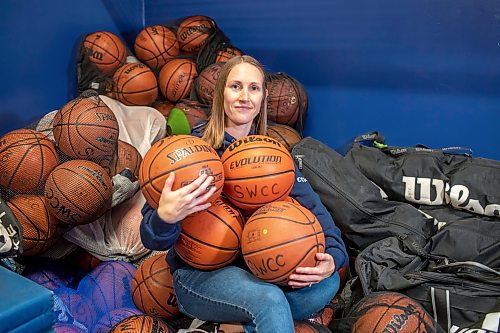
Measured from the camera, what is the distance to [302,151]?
265 centimetres

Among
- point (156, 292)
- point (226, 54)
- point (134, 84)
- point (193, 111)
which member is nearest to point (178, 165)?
point (156, 292)

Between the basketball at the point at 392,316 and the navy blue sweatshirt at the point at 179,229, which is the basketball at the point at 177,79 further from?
the basketball at the point at 392,316

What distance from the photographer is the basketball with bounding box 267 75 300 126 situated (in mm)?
3154

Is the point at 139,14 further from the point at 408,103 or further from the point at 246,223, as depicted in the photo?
the point at 246,223

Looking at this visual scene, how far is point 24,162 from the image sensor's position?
93.3 inches

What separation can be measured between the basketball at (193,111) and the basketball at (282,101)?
42cm

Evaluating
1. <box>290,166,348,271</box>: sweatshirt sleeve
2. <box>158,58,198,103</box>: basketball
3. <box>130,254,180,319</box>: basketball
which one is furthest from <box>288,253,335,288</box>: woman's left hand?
<box>158,58,198,103</box>: basketball

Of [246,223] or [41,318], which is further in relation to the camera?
[246,223]

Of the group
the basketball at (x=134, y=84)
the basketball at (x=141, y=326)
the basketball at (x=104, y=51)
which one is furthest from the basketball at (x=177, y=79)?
the basketball at (x=141, y=326)

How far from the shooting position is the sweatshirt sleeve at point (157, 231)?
1585 millimetres

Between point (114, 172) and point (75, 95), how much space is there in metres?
1.13

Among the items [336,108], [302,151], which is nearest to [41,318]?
[302,151]

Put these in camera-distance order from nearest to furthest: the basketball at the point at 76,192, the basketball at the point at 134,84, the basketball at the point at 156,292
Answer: the basketball at the point at 156,292 < the basketball at the point at 76,192 < the basketball at the point at 134,84

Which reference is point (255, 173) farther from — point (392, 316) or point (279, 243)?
point (392, 316)
